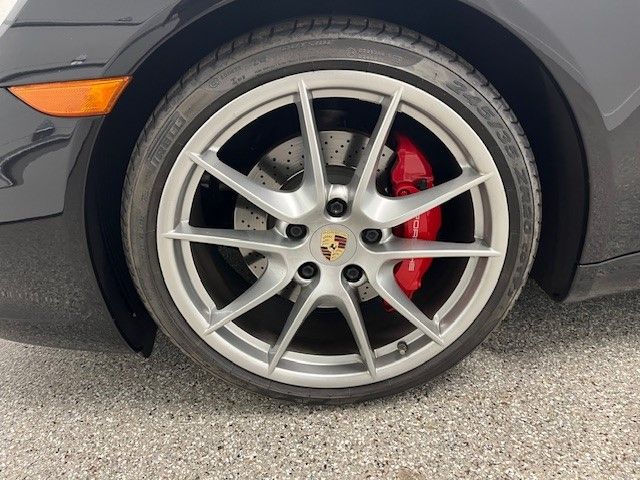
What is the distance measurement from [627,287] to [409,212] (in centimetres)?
53

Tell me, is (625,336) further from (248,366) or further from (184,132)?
(184,132)

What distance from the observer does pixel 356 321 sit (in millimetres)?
1083

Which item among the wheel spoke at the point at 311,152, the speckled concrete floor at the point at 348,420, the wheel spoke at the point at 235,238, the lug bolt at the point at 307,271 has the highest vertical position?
the wheel spoke at the point at 311,152

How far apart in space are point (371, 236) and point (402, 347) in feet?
0.84

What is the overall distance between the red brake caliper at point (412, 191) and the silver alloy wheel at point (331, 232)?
0.09m

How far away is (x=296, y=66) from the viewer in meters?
0.91

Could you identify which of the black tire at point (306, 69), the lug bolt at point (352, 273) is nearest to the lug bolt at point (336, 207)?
the lug bolt at point (352, 273)

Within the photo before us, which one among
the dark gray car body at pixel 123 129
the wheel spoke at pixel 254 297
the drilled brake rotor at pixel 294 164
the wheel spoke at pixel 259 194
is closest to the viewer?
the dark gray car body at pixel 123 129

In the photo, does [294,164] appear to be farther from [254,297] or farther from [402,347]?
[402,347]

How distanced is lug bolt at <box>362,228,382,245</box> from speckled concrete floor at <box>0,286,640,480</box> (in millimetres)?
373

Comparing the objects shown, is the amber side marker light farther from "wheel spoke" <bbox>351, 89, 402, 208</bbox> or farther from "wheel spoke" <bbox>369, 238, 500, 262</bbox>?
"wheel spoke" <bbox>369, 238, 500, 262</bbox>

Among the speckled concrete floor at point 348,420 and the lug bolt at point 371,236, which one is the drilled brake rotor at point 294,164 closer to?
the lug bolt at point 371,236

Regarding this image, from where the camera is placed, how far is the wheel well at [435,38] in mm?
926

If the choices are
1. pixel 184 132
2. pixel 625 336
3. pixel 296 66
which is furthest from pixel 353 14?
pixel 625 336
